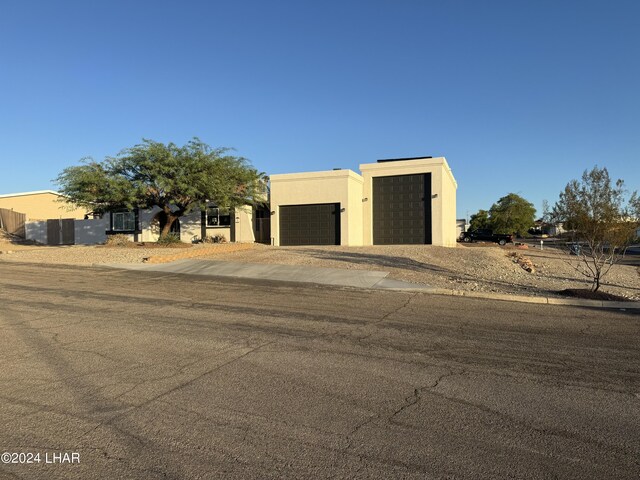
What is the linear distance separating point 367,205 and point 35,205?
39337 millimetres

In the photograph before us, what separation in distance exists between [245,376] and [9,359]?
3.29 metres

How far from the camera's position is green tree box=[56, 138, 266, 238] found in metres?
25.3

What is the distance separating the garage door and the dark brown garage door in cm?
327

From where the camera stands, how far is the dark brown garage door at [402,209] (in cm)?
3033

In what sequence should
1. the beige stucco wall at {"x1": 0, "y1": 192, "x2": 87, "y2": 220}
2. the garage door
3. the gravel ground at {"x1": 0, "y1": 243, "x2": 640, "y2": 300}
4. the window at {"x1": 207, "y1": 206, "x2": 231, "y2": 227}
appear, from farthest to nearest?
the beige stucco wall at {"x1": 0, "y1": 192, "x2": 87, "y2": 220} → the window at {"x1": 207, "y1": 206, "x2": 231, "y2": 227} → the garage door → the gravel ground at {"x1": 0, "y1": 243, "x2": 640, "y2": 300}

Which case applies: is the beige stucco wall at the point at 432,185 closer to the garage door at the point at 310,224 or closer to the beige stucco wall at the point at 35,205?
the garage door at the point at 310,224

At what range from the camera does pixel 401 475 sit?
3.28 m

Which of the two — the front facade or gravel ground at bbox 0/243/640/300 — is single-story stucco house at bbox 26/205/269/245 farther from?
gravel ground at bbox 0/243/640/300

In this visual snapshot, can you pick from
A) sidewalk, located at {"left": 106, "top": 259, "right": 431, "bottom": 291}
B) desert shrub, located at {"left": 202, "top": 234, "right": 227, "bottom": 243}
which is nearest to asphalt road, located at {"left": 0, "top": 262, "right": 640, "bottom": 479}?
sidewalk, located at {"left": 106, "top": 259, "right": 431, "bottom": 291}

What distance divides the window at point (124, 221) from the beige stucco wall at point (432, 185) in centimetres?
1827

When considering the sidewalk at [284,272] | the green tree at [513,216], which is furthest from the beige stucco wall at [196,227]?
the green tree at [513,216]

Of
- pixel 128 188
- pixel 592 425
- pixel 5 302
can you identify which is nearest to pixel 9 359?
pixel 5 302

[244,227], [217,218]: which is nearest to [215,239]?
[217,218]

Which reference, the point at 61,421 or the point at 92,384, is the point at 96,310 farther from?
the point at 61,421
